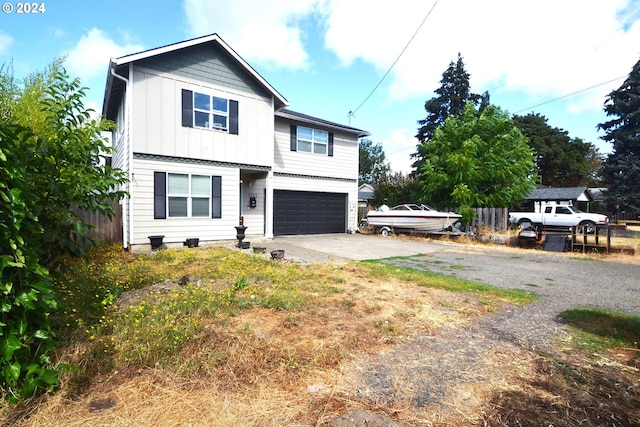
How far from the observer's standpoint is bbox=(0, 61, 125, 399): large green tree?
1.92m

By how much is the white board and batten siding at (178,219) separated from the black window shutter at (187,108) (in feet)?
4.46

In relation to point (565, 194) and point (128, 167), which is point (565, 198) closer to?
point (565, 194)

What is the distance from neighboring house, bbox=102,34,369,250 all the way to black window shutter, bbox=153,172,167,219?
28 mm

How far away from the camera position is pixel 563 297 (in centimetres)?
554

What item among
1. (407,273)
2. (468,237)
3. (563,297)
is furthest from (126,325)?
(468,237)

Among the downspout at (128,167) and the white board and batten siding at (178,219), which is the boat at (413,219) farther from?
the downspout at (128,167)

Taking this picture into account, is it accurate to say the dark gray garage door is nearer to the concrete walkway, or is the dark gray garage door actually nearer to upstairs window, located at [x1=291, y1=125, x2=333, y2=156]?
the concrete walkway

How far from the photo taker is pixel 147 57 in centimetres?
922

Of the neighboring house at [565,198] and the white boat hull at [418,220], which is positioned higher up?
the neighboring house at [565,198]

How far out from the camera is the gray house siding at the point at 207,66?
9797 mm

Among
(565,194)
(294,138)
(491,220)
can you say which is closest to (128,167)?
(294,138)

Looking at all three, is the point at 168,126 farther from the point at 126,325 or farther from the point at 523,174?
the point at 523,174

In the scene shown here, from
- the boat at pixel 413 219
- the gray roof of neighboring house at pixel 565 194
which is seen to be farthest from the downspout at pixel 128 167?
the gray roof of neighboring house at pixel 565 194

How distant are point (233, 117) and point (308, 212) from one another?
561 centimetres
